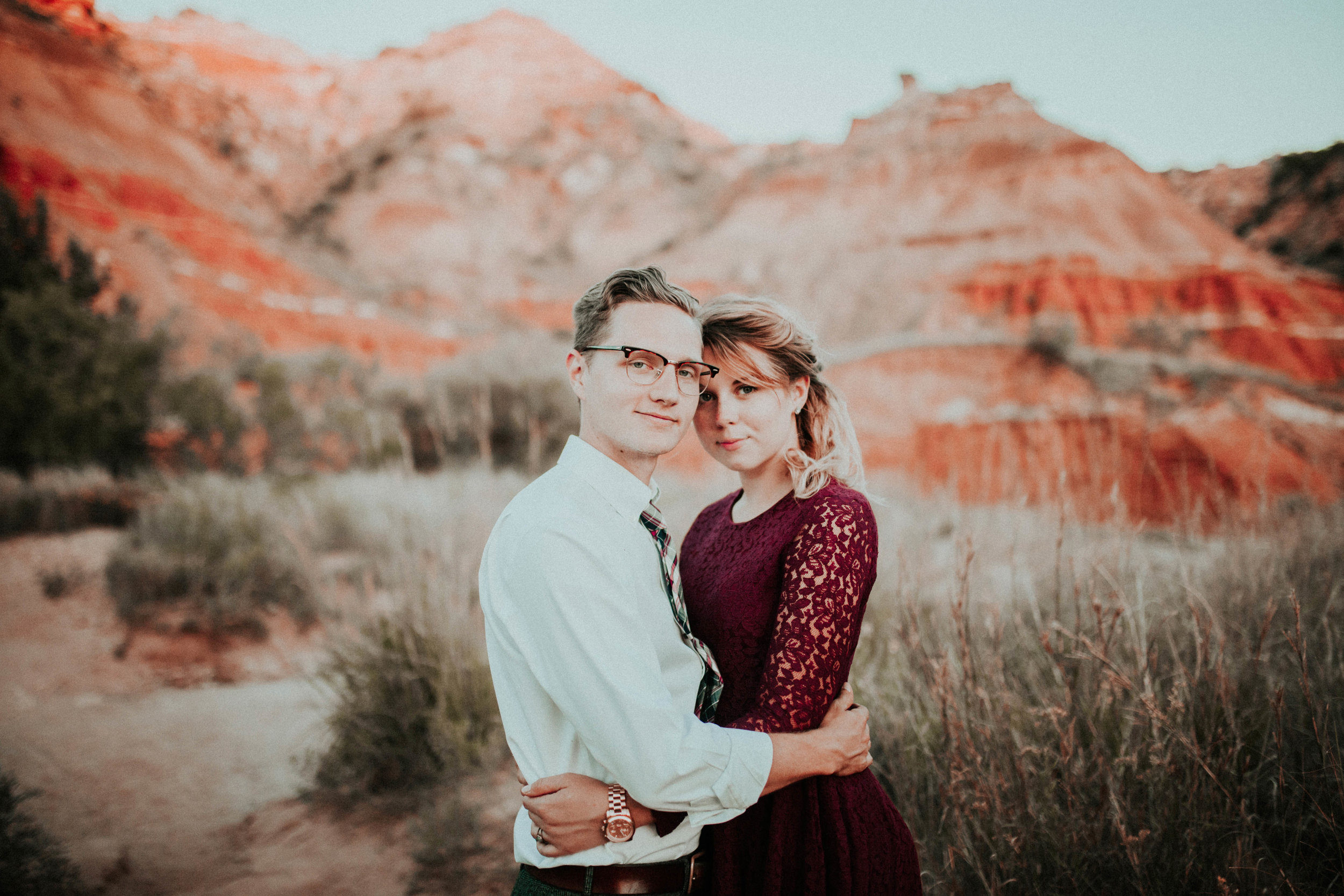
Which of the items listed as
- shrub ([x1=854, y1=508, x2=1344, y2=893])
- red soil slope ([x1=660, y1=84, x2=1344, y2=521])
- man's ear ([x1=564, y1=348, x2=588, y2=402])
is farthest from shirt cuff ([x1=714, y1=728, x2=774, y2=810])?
red soil slope ([x1=660, y1=84, x2=1344, y2=521])

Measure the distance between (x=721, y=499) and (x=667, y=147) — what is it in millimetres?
52663

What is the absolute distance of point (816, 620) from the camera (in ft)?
5.01

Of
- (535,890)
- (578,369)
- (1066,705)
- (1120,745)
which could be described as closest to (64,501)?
(578,369)

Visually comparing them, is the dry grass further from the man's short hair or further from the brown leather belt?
the man's short hair

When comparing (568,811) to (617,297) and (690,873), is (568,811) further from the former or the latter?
(617,297)

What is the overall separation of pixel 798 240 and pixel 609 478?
34375 mm

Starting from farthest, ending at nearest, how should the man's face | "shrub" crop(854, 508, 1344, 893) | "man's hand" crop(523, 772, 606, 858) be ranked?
1. "shrub" crop(854, 508, 1344, 893)
2. the man's face
3. "man's hand" crop(523, 772, 606, 858)

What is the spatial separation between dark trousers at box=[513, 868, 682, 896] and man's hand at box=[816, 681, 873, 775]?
473mm

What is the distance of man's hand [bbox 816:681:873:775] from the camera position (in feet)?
4.98

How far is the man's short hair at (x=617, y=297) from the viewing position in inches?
65.0

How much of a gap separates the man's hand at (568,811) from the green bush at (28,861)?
3.01 metres

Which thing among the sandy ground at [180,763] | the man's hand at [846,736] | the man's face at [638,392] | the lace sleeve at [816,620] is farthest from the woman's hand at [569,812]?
the sandy ground at [180,763]

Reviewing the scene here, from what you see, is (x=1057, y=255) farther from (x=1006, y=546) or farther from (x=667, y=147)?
(x=667, y=147)

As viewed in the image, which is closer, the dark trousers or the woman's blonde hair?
the dark trousers
